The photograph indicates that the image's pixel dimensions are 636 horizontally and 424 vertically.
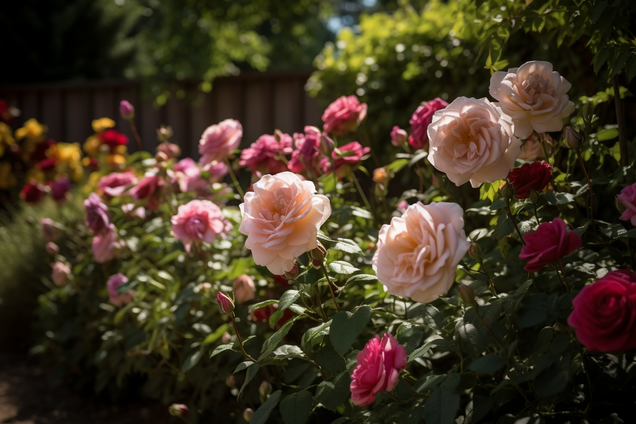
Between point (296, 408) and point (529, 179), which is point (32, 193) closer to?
point (296, 408)

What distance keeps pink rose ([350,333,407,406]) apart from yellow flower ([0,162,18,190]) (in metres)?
5.03

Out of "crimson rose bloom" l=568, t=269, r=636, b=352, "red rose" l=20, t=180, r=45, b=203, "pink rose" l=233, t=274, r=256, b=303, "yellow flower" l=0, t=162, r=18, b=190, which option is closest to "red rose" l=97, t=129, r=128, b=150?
"red rose" l=20, t=180, r=45, b=203

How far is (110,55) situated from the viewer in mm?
9117

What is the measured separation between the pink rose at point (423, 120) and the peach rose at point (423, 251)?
0.59 metres

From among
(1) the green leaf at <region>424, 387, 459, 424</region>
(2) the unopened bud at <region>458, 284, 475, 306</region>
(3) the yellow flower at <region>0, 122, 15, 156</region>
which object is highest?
(2) the unopened bud at <region>458, 284, 475, 306</region>

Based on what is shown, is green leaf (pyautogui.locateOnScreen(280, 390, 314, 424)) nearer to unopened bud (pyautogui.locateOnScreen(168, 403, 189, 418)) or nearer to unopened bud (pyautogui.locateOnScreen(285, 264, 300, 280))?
unopened bud (pyautogui.locateOnScreen(285, 264, 300, 280))

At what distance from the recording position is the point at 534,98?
41.6 inches

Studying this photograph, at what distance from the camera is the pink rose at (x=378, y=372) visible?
89 centimetres

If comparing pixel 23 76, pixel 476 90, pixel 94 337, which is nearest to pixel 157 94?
pixel 94 337

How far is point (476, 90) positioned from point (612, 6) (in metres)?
1.24

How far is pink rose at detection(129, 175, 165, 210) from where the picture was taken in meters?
1.87

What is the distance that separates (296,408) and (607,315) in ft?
1.92

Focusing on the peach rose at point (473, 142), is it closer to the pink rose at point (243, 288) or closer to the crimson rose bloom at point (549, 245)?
the crimson rose bloom at point (549, 245)

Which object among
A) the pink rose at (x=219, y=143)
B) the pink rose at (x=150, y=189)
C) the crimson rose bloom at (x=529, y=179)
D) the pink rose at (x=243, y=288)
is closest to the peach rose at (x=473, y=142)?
the crimson rose bloom at (x=529, y=179)
